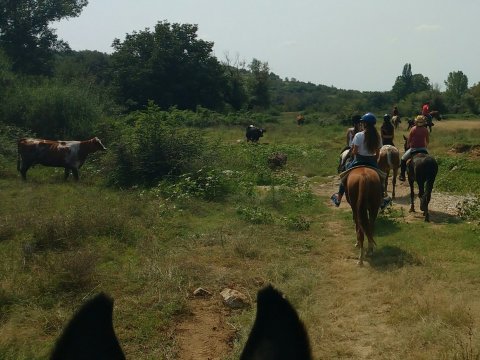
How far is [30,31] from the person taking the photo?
4150cm

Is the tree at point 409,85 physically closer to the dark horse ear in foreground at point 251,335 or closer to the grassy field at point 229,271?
the grassy field at point 229,271

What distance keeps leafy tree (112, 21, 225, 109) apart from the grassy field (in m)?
28.8

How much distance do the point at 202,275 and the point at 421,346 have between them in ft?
9.87

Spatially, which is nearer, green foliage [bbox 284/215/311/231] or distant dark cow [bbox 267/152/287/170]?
green foliage [bbox 284/215/311/231]

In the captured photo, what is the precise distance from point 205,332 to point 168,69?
122ft

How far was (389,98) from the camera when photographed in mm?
78688

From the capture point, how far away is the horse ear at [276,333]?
150cm

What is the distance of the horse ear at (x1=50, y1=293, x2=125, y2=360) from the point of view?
140 cm

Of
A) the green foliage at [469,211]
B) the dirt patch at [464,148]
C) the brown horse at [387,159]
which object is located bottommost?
the green foliage at [469,211]

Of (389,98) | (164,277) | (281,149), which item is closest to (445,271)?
(164,277)

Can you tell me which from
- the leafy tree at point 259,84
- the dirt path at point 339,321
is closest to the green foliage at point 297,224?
the dirt path at point 339,321

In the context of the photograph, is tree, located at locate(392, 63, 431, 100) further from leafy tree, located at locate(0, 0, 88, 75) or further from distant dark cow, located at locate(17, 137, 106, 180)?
distant dark cow, located at locate(17, 137, 106, 180)

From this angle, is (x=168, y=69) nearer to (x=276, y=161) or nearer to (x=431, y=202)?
(x=276, y=161)

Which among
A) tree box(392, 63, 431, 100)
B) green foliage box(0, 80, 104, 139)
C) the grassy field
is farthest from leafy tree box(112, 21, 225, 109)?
tree box(392, 63, 431, 100)
